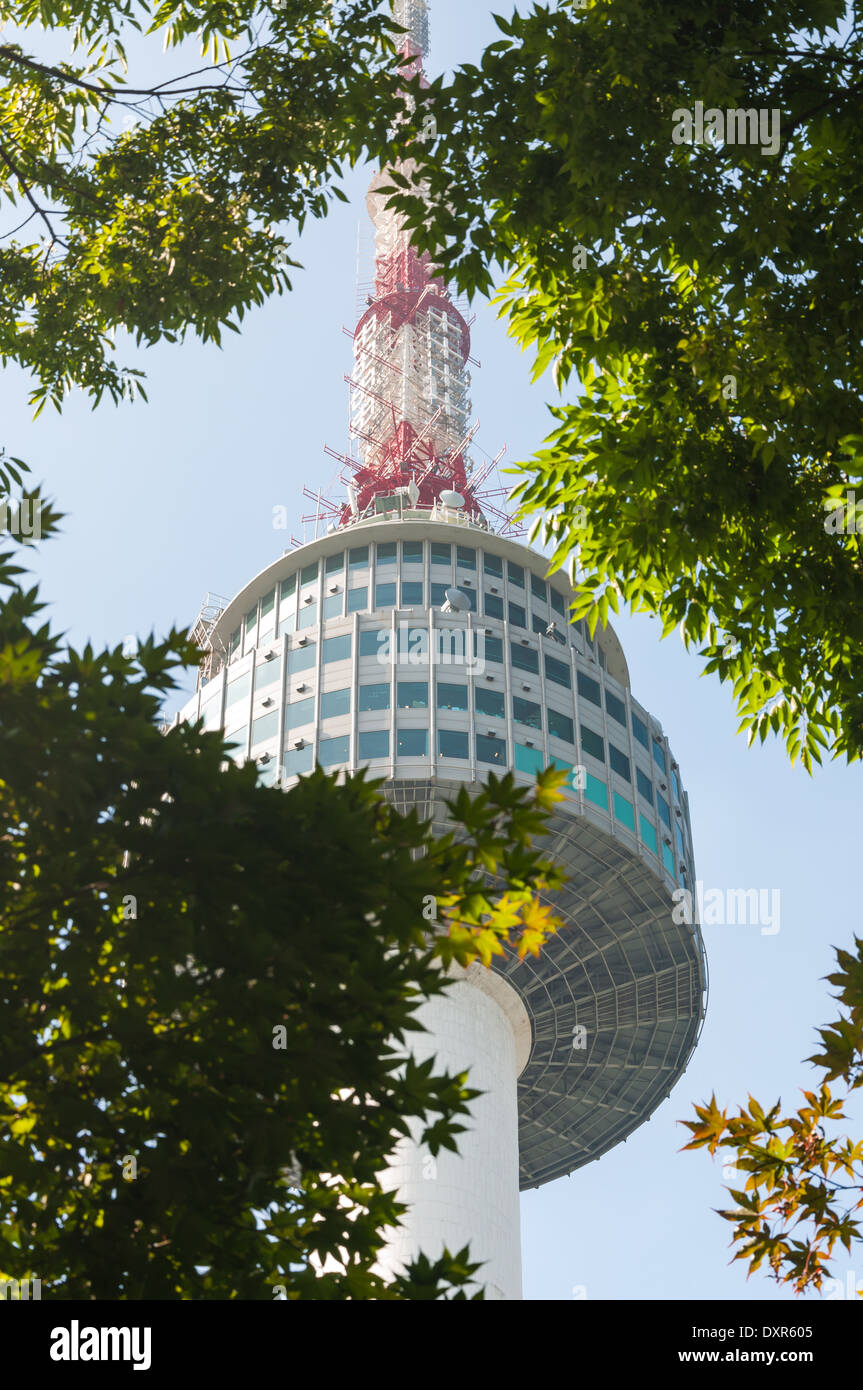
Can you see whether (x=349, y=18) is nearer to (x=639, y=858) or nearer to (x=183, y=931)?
(x=183, y=931)

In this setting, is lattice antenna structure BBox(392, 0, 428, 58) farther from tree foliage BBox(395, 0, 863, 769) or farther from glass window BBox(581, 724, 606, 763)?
tree foliage BBox(395, 0, 863, 769)

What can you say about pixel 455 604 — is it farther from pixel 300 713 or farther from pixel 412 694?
pixel 300 713

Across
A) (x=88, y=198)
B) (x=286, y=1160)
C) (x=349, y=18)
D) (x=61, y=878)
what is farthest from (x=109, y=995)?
(x=349, y=18)

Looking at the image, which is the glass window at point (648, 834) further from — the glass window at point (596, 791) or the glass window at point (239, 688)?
the glass window at point (239, 688)

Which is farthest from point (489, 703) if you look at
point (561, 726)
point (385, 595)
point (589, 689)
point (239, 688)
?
point (239, 688)

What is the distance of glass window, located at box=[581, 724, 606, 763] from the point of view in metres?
48.6

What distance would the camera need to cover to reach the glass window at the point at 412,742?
4538 cm

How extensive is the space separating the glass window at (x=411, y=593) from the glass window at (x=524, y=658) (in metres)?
3.31

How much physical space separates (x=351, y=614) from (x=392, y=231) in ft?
111

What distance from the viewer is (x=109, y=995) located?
8875mm

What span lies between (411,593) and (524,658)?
491 centimetres

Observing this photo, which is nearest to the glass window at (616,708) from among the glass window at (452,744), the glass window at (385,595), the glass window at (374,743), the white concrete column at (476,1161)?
the glass window at (452,744)

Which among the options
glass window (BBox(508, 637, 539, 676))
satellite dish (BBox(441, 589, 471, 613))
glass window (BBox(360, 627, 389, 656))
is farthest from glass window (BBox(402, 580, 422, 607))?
glass window (BBox(508, 637, 539, 676))

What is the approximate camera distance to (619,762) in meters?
49.6
